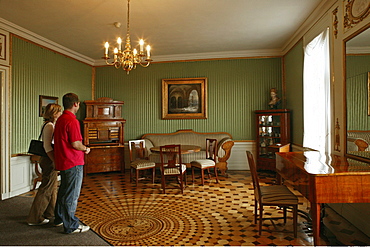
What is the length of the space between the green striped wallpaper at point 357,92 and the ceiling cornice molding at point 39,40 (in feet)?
19.3

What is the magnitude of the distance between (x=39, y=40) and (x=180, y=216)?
4944mm

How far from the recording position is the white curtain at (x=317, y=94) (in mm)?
4137

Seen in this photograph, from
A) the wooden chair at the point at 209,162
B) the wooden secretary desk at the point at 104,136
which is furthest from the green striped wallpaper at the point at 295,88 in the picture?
the wooden secretary desk at the point at 104,136

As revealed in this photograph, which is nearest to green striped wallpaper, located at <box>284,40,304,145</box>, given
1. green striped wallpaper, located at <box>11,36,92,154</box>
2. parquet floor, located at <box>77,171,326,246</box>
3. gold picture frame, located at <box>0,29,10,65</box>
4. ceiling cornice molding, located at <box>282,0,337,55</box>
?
ceiling cornice molding, located at <box>282,0,337,55</box>

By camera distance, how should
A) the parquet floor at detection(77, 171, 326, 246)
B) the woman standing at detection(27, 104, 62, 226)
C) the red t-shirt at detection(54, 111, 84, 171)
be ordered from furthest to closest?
the woman standing at detection(27, 104, 62, 226) < the parquet floor at detection(77, 171, 326, 246) < the red t-shirt at detection(54, 111, 84, 171)

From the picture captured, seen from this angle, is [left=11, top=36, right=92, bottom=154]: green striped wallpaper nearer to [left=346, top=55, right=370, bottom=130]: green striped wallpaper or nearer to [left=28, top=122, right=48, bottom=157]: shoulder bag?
[left=28, top=122, right=48, bottom=157]: shoulder bag

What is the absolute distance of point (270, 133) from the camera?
259 inches

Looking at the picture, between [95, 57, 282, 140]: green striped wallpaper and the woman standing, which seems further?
[95, 57, 282, 140]: green striped wallpaper

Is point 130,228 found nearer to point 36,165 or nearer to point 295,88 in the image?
point 36,165

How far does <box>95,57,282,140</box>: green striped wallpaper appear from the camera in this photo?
23.4ft

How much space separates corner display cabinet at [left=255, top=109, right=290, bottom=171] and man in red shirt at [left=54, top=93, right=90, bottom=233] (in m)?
Answer: 4.60

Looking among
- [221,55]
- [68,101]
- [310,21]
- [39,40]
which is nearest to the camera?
[68,101]

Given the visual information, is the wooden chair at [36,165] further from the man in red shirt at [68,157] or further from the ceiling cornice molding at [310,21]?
the ceiling cornice molding at [310,21]

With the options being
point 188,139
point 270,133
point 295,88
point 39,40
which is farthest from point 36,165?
point 295,88
